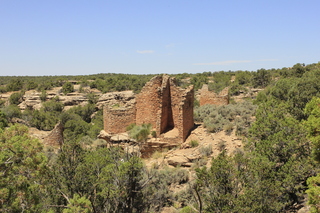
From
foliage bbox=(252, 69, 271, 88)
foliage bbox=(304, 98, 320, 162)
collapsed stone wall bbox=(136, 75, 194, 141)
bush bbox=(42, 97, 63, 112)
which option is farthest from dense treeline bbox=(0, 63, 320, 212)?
foliage bbox=(252, 69, 271, 88)

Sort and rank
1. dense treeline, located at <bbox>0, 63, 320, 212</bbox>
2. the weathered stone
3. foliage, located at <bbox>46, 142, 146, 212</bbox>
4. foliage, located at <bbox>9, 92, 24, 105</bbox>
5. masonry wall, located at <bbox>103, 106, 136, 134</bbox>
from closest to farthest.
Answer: dense treeline, located at <bbox>0, 63, 320, 212</bbox>, foliage, located at <bbox>46, 142, 146, 212</bbox>, the weathered stone, masonry wall, located at <bbox>103, 106, 136, 134</bbox>, foliage, located at <bbox>9, 92, 24, 105</bbox>

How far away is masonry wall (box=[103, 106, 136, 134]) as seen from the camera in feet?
51.6

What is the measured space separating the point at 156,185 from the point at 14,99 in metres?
41.5

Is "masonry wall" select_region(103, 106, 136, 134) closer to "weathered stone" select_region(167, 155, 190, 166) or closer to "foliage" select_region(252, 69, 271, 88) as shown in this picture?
"weathered stone" select_region(167, 155, 190, 166)

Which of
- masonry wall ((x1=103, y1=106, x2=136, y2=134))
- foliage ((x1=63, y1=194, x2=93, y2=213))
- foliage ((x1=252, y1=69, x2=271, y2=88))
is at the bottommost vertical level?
foliage ((x1=63, y1=194, x2=93, y2=213))

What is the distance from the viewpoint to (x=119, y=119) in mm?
15789

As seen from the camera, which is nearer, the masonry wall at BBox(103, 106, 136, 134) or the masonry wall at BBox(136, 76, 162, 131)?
the masonry wall at BBox(136, 76, 162, 131)

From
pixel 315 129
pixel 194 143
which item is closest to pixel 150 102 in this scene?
pixel 194 143

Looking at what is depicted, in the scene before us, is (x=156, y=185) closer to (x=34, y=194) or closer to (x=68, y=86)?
(x=34, y=194)

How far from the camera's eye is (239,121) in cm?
1545

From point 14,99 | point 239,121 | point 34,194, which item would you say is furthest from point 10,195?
point 14,99

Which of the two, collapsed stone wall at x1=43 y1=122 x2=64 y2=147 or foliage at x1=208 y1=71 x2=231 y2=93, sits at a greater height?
foliage at x1=208 y1=71 x2=231 y2=93

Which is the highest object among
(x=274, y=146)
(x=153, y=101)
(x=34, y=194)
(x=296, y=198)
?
(x=153, y=101)

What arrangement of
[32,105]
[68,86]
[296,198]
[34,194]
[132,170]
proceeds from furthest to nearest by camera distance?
1. [68,86]
2. [32,105]
3. [296,198]
4. [132,170]
5. [34,194]
